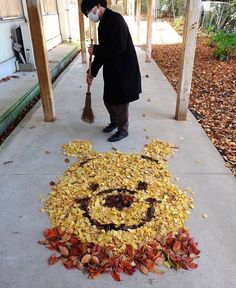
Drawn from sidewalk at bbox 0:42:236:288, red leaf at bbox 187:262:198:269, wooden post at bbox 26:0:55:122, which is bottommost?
sidewalk at bbox 0:42:236:288

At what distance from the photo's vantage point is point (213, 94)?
558 centimetres

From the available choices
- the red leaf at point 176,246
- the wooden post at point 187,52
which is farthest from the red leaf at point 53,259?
the wooden post at point 187,52

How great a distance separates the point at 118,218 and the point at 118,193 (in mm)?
339

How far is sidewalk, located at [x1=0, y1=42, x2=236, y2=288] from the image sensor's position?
188cm

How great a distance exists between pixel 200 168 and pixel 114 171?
0.93 meters

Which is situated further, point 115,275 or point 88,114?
point 88,114

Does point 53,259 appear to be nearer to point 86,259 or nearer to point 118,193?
point 86,259

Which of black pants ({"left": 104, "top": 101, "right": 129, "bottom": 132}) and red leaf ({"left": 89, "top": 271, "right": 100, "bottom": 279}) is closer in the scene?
red leaf ({"left": 89, "top": 271, "right": 100, "bottom": 279})

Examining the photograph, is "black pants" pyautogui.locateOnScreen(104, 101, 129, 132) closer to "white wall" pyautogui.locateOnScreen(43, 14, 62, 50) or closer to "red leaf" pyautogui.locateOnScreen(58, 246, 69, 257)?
"red leaf" pyautogui.locateOnScreen(58, 246, 69, 257)

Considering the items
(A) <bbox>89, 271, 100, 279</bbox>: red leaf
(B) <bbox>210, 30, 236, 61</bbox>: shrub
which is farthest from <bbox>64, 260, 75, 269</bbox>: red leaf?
(B) <bbox>210, 30, 236, 61</bbox>: shrub

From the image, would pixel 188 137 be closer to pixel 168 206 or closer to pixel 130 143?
pixel 130 143

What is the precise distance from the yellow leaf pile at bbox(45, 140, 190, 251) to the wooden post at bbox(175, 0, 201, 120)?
3.37 ft

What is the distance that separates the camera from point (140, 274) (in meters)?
1.90

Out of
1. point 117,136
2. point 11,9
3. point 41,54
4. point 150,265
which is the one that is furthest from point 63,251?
point 11,9
